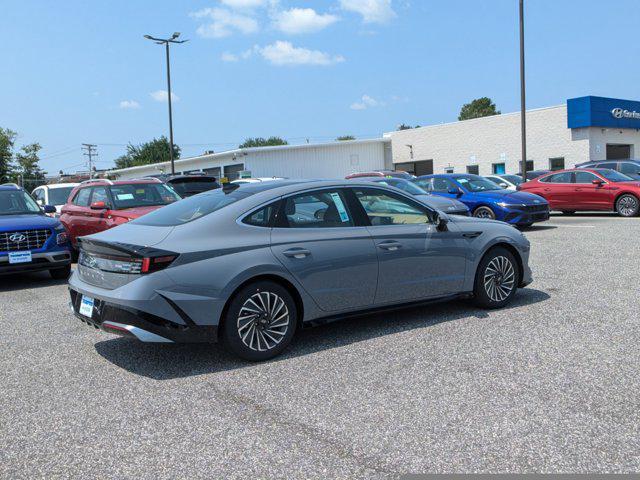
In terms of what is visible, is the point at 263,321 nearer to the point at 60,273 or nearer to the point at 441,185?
the point at 60,273

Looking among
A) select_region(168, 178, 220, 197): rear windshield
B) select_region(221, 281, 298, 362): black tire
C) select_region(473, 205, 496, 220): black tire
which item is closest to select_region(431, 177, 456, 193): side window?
select_region(473, 205, 496, 220): black tire

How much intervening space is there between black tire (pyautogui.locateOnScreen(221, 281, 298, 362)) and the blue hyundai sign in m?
33.8

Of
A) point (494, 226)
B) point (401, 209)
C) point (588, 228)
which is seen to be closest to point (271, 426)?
point (401, 209)

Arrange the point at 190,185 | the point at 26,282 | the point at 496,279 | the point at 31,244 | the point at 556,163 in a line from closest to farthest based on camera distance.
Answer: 1. the point at 496,279
2. the point at 31,244
3. the point at 26,282
4. the point at 190,185
5. the point at 556,163

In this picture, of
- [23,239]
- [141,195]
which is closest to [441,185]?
[141,195]

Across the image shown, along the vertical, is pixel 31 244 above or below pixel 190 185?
below

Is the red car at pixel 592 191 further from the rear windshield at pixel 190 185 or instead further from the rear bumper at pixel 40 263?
the rear bumper at pixel 40 263

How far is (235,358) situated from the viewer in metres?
5.16

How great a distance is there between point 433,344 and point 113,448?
2.85m

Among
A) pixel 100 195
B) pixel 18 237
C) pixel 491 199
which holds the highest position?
pixel 100 195

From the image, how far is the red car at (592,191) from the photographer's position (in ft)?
56.9

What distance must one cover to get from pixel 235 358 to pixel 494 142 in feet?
123

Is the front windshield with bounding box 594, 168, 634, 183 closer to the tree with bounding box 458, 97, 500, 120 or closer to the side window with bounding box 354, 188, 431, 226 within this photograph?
the side window with bounding box 354, 188, 431, 226

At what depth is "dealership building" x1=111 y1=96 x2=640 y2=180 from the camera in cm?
3553
